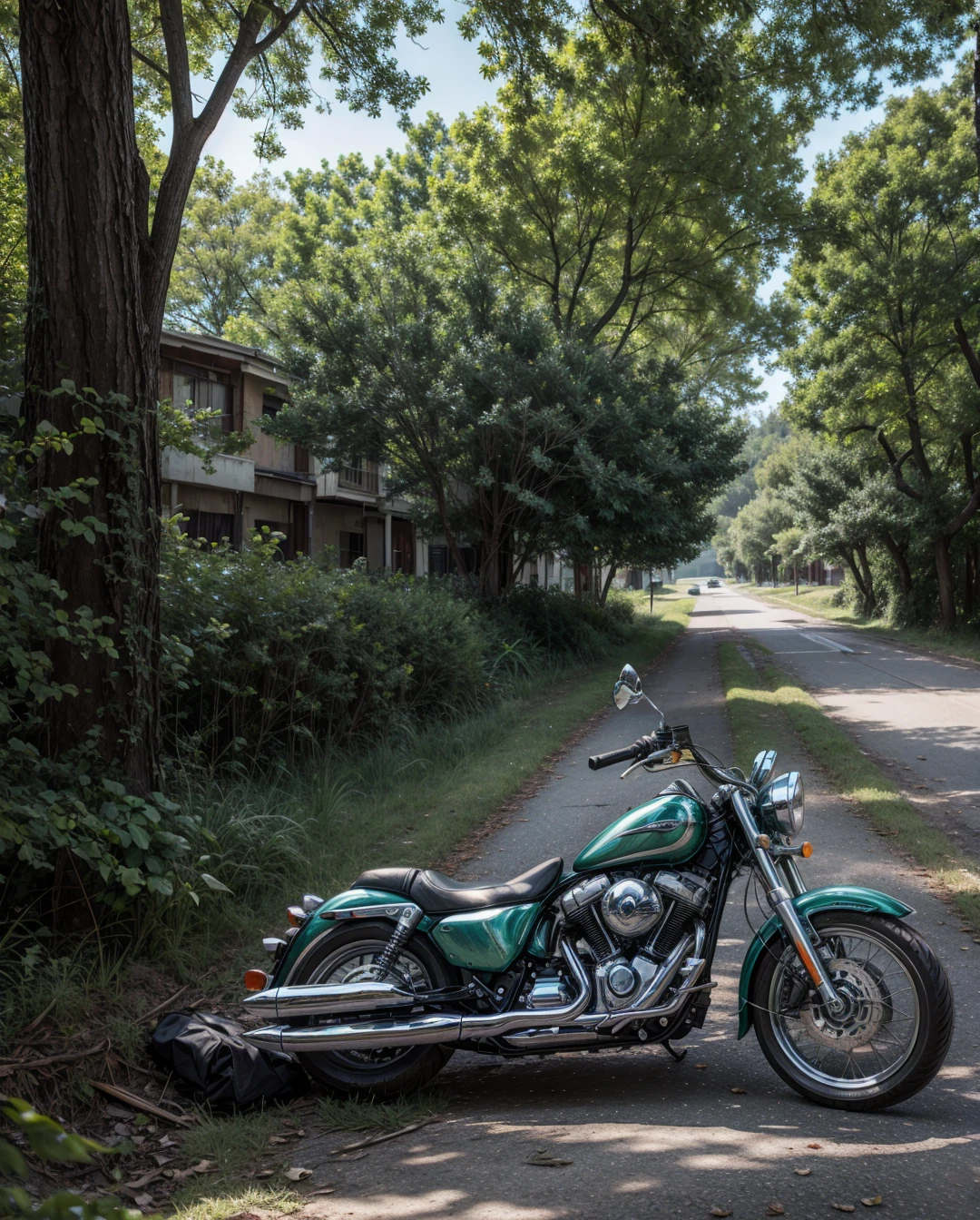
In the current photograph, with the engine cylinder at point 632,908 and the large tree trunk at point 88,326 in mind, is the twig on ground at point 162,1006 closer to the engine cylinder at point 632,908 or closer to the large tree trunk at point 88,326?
the large tree trunk at point 88,326

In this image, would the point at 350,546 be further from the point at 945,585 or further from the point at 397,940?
the point at 397,940

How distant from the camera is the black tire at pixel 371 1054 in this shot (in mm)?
4039

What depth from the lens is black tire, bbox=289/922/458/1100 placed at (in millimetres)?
4039

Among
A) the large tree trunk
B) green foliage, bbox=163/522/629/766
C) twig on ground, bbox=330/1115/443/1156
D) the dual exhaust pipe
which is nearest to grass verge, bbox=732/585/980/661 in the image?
green foliage, bbox=163/522/629/766

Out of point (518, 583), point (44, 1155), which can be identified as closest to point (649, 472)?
point (518, 583)

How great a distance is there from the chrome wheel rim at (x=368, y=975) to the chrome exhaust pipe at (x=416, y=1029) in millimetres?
128

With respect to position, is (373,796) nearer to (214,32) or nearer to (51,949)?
(51,949)

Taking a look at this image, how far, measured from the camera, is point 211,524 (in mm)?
24516

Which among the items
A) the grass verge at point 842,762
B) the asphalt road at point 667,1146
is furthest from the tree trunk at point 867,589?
the asphalt road at point 667,1146

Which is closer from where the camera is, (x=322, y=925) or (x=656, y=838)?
(x=656, y=838)

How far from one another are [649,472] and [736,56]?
7185 millimetres

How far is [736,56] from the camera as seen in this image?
55.7 feet

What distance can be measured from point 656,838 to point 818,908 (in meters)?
0.66

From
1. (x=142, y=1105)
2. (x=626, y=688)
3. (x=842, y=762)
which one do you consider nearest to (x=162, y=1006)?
(x=142, y=1105)
